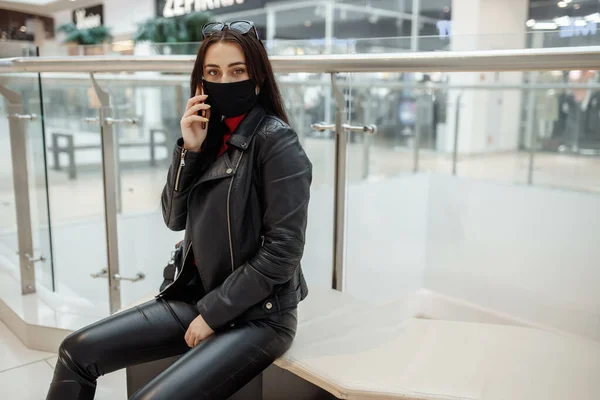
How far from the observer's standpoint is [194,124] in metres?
1.40

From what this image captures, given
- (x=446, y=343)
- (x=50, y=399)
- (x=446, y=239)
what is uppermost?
(x=446, y=343)

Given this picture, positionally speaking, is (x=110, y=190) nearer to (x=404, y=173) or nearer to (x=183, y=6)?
(x=404, y=173)

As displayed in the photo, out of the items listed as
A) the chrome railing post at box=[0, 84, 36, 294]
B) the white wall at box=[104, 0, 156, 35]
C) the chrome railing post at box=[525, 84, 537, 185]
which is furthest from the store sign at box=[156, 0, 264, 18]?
the chrome railing post at box=[0, 84, 36, 294]

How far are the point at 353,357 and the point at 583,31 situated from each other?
1.22 m

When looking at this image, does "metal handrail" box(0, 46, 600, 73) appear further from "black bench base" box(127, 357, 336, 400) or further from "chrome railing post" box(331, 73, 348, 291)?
"black bench base" box(127, 357, 336, 400)

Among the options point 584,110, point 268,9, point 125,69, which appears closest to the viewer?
point 125,69

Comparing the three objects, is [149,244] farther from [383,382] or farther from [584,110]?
[584,110]

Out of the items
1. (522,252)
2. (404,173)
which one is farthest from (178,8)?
(522,252)

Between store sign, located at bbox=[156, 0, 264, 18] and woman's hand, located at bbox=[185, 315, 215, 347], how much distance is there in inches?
431

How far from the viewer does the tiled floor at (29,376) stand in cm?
193

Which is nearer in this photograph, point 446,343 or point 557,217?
point 446,343

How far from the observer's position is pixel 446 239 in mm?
4664

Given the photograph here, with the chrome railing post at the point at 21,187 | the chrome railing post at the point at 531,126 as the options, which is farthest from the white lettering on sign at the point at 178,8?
the chrome railing post at the point at 21,187

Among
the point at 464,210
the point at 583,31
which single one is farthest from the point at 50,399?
the point at 464,210
